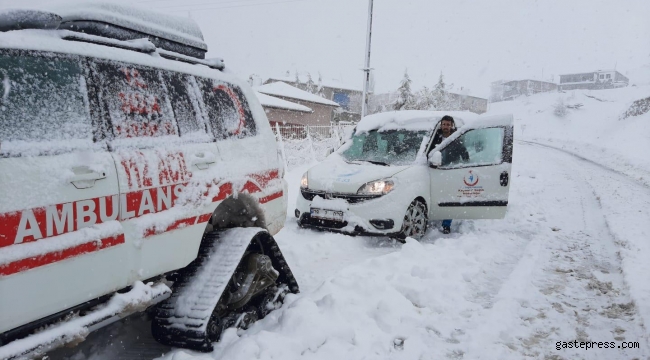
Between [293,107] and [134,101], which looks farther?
[293,107]

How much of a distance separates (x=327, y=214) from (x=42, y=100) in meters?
4.11

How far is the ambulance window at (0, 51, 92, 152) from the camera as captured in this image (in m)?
1.88

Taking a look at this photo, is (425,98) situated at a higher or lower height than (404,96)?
higher

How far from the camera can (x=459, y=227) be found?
267 inches

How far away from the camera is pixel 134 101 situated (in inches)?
98.0

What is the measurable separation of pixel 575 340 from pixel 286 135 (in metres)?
11.1

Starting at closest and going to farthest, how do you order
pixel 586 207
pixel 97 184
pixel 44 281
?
pixel 44 281 → pixel 97 184 → pixel 586 207

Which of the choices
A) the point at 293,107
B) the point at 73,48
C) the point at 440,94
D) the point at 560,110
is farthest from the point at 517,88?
the point at 73,48

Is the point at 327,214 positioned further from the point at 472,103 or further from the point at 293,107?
the point at 472,103

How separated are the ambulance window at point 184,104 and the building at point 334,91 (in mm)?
48025

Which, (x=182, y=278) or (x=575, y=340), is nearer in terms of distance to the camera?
(x=182, y=278)

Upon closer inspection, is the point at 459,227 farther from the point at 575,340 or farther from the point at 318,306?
the point at 318,306

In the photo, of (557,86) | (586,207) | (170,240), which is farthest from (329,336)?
(557,86)

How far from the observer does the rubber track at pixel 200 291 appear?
2.72m
